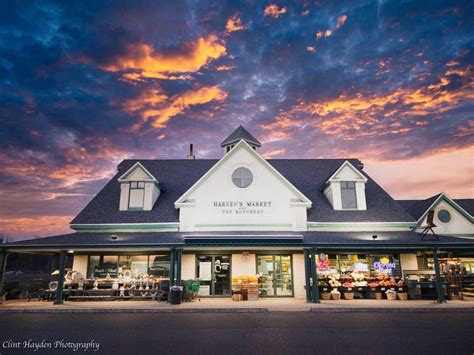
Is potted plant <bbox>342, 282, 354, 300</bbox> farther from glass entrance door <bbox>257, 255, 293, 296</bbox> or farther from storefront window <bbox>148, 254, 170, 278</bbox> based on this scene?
storefront window <bbox>148, 254, 170, 278</bbox>

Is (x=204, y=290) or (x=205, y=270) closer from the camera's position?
(x=204, y=290)

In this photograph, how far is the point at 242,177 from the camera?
2211cm

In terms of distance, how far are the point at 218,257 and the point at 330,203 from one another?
27.2 feet

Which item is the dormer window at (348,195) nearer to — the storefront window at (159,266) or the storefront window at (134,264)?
the storefront window at (159,266)

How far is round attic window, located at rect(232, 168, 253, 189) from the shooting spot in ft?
72.2

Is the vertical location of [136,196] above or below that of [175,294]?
above

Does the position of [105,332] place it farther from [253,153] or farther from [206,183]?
[253,153]

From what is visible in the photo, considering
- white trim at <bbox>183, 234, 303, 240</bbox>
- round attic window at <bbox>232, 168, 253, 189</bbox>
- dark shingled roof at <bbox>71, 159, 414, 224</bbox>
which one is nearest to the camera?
white trim at <bbox>183, 234, 303, 240</bbox>

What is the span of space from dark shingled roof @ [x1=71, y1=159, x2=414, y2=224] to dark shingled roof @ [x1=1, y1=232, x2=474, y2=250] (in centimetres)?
125

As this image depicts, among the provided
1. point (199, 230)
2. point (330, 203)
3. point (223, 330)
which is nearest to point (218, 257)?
point (199, 230)


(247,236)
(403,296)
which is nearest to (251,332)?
(247,236)

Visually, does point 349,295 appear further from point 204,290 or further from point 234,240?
point 204,290

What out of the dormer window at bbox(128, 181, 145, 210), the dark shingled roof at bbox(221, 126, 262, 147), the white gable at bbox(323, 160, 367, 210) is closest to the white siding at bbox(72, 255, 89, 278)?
the dormer window at bbox(128, 181, 145, 210)

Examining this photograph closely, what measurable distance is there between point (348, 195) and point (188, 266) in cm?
1130
